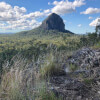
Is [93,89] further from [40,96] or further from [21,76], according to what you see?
[21,76]

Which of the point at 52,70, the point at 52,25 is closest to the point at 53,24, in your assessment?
the point at 52,25

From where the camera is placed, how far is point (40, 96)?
74.5 inches

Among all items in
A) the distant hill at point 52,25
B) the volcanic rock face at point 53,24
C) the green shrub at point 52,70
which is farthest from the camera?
the volcanic rock face at point 53,24

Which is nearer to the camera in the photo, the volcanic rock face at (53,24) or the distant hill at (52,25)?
the distant hill at (52,25)

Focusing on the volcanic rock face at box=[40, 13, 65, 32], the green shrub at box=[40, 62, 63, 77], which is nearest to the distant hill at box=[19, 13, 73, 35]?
the volcanic rock face at box=[40, 13, 65, 32]

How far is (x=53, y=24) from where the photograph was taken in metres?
167

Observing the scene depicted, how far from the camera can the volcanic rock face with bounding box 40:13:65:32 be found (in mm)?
164750

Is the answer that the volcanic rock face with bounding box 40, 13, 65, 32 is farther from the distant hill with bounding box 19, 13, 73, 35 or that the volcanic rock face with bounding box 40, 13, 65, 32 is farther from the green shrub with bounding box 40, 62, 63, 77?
the green shrub with bounding box 40, 62, 63, 77

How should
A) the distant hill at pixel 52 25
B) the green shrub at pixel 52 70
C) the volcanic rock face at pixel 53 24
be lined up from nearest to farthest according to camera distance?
the green shrub at pixel 52 70, the distant hill at pixel 52 25, the volcanic rock face at pixel 53 24

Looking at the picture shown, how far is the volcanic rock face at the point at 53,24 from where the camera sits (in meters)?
165

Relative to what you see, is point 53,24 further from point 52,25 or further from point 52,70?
point 52,70

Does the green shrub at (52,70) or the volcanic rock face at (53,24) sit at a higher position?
the volcanic rock face at (53,24)

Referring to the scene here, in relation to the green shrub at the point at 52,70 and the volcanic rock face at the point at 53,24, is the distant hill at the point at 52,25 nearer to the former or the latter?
the volcanic rock face at the point at 53,24

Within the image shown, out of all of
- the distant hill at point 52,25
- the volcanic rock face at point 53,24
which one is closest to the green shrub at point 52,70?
the distant hill at point 52,25
